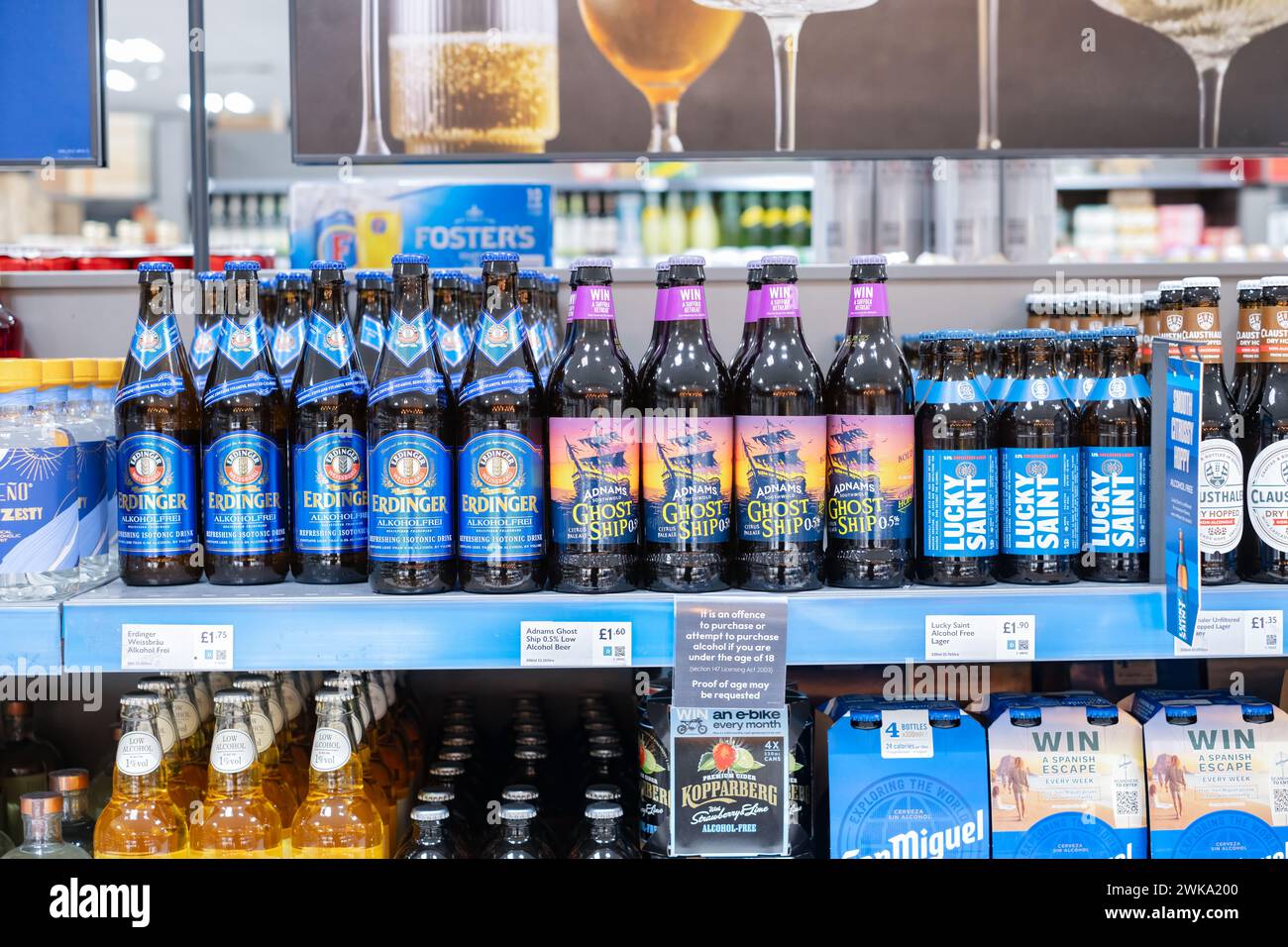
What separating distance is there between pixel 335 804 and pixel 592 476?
61 centimetres

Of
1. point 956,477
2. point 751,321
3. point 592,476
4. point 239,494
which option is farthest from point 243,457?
point 956,477

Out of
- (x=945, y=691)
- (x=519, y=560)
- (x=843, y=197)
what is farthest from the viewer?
(x=843, y=197)

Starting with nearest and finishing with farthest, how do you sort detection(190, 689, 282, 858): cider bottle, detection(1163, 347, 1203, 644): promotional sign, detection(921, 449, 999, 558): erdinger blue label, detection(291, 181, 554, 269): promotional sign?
detection(1163, 347, 1203, 644): promotional sign < detection(921, 449, 999, 558): erdinger blue label < detection(190, 689, 282, 858): cider bottle < detection(291, 181, 554, 269): promotional sign

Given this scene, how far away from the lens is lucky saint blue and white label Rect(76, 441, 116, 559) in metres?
1.58

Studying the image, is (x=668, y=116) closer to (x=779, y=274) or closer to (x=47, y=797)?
(x=779, y=274)

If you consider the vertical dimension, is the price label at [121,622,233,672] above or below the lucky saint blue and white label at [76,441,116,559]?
below

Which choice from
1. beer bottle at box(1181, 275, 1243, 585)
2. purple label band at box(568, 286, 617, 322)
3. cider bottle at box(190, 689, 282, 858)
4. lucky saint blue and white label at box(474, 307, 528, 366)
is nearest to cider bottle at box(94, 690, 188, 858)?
cider bottle at box(190, 689, 282, 858)

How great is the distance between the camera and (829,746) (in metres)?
1.70

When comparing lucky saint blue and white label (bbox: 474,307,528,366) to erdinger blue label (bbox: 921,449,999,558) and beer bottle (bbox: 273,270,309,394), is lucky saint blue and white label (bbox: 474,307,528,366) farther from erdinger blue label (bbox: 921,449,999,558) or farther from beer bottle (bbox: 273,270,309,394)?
erdinger blue label (bbox: 921,449,999,558)

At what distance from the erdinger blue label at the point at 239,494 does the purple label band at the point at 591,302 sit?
17.8 inches

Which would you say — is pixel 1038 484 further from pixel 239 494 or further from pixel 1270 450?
pixel 239 494

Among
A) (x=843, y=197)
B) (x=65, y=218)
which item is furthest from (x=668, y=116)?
(x=65, y=218)

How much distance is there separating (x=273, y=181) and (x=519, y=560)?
5.94 meters

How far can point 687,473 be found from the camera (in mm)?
1510
